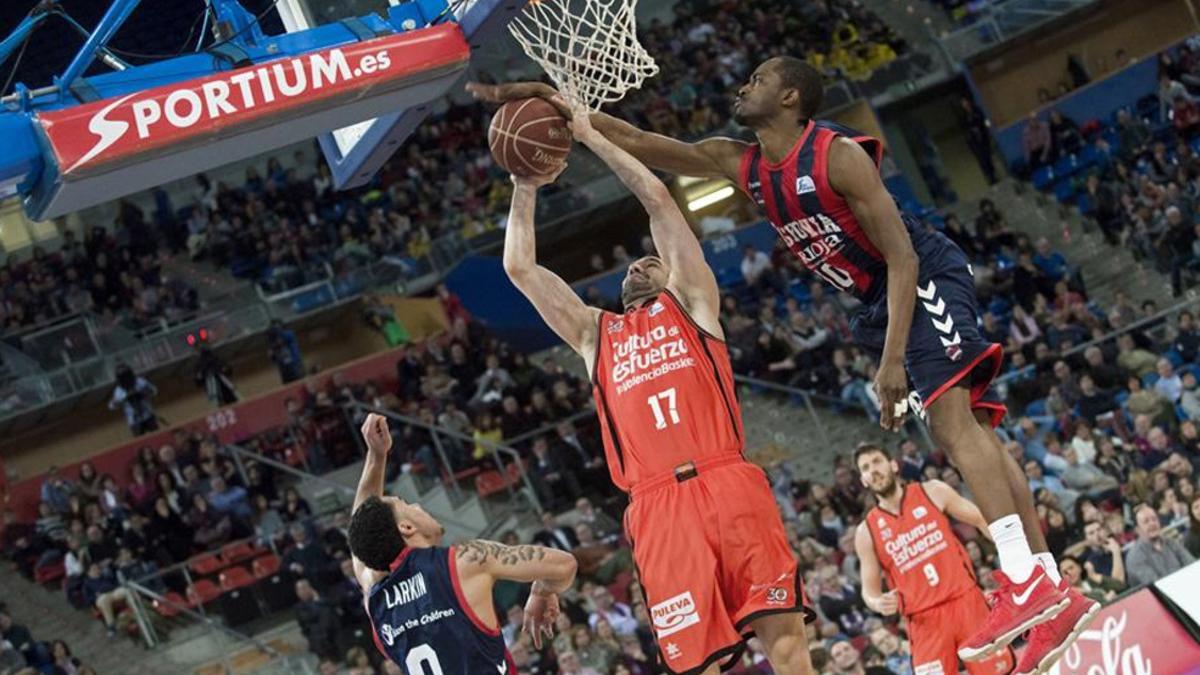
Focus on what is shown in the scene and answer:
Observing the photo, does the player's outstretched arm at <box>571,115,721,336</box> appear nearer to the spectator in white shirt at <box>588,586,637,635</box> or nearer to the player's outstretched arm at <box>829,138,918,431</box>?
the player's outstretched arm at <box>829,138,918,431</box>

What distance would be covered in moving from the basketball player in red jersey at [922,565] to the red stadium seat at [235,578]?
26.5 feet

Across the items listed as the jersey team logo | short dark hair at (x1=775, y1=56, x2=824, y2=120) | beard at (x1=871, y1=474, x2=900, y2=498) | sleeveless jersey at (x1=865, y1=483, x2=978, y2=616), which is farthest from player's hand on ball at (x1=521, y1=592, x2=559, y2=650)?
beard at (x1=871, y1=474, x2=900, y2=498)

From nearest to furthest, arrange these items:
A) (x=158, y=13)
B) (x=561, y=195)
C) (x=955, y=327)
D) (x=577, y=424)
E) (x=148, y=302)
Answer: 1. (x=955, y=327)
2. (x=158, y=13)
3. (x=577, y=424)
4. (x=148, y=302)
5. (x=561, y=195)

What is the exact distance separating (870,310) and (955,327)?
406mm

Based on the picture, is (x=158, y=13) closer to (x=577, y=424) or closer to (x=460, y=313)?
(x=577, y=424)

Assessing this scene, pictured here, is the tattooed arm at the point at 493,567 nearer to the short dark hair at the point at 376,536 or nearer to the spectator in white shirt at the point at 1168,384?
the short dark hair at the point at 376,536

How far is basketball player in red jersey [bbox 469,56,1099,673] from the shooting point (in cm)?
576

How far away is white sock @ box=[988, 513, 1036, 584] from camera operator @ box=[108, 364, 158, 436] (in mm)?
15974

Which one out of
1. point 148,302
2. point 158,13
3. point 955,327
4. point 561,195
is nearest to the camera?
point 955,327

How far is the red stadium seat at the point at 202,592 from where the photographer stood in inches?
620

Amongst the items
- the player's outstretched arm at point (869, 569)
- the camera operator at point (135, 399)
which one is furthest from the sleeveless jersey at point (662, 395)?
the camera operator at point (135, 399)

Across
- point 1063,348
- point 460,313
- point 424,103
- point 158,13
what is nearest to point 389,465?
point 460,313

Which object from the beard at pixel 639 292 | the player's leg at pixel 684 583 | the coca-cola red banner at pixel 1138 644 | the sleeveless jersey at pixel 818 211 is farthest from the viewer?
the coca-cola red banner at pixel 1138 644

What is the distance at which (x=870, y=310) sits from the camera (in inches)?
248
